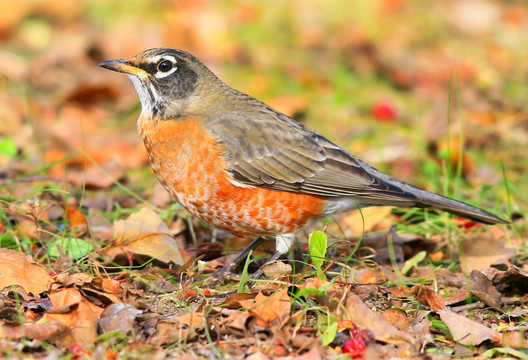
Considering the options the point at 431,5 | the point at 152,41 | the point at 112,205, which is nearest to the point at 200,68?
the point at 112,205

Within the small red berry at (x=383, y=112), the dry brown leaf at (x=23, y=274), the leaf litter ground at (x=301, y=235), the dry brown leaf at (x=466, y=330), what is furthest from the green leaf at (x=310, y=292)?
the small red berry at (x=383, y=112)

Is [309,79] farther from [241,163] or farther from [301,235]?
[241,163]

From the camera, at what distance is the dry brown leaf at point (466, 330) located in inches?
161

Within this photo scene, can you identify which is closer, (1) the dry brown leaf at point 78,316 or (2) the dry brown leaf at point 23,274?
(1) the dry brown leaf at point 78,316

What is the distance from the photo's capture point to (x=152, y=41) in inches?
424

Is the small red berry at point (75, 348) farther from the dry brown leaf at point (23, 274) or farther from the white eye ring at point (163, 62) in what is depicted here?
the white eye ring at point (163, 62)

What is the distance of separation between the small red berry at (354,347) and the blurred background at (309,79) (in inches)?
117

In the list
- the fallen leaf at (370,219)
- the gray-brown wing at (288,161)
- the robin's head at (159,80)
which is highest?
the robin's head at (159,80)

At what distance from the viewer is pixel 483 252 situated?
560 cm

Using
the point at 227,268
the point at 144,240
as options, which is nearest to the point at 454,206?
the point at 227,268

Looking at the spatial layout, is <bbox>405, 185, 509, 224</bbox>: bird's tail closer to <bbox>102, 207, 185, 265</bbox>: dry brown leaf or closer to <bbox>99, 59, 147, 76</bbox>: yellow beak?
<bbox>102, 207, 185, 265</bbox>: dry brown leaf

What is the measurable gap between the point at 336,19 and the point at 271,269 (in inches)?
348

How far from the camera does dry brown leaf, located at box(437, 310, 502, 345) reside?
4.09 metres

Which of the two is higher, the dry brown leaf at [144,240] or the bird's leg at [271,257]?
the dry brown leaf at [144,240]
